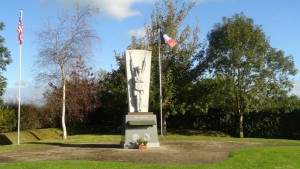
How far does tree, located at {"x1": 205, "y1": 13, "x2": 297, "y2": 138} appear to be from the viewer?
84.4 feet

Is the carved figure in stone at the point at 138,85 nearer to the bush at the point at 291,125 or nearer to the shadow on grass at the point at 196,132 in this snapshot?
the shadow on grass at the point at 196,132

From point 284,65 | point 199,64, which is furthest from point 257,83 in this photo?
point 199,64

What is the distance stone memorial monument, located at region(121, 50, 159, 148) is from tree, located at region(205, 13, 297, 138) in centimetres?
1050

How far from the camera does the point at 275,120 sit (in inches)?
1110

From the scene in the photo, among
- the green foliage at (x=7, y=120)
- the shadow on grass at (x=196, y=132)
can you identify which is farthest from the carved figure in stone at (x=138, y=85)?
the shadow on grass at (x=196, y=132)

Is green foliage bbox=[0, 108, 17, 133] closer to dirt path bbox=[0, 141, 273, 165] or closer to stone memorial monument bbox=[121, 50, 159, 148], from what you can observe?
dirt path bbox=[0, 141, 273, 165]

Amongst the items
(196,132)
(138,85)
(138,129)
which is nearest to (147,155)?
(138,129)

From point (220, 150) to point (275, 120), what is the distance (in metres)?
14.1

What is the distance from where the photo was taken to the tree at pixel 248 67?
25734 mm

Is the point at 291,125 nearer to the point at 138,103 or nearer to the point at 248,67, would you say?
the point at 248,67

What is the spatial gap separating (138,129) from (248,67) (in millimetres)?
11945

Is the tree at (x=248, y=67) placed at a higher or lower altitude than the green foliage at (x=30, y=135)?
higher

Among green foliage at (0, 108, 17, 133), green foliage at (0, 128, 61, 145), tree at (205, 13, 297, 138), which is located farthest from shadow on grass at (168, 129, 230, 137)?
green foliage at (0, 108, 17, 133)

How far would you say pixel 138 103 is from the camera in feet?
55.5
